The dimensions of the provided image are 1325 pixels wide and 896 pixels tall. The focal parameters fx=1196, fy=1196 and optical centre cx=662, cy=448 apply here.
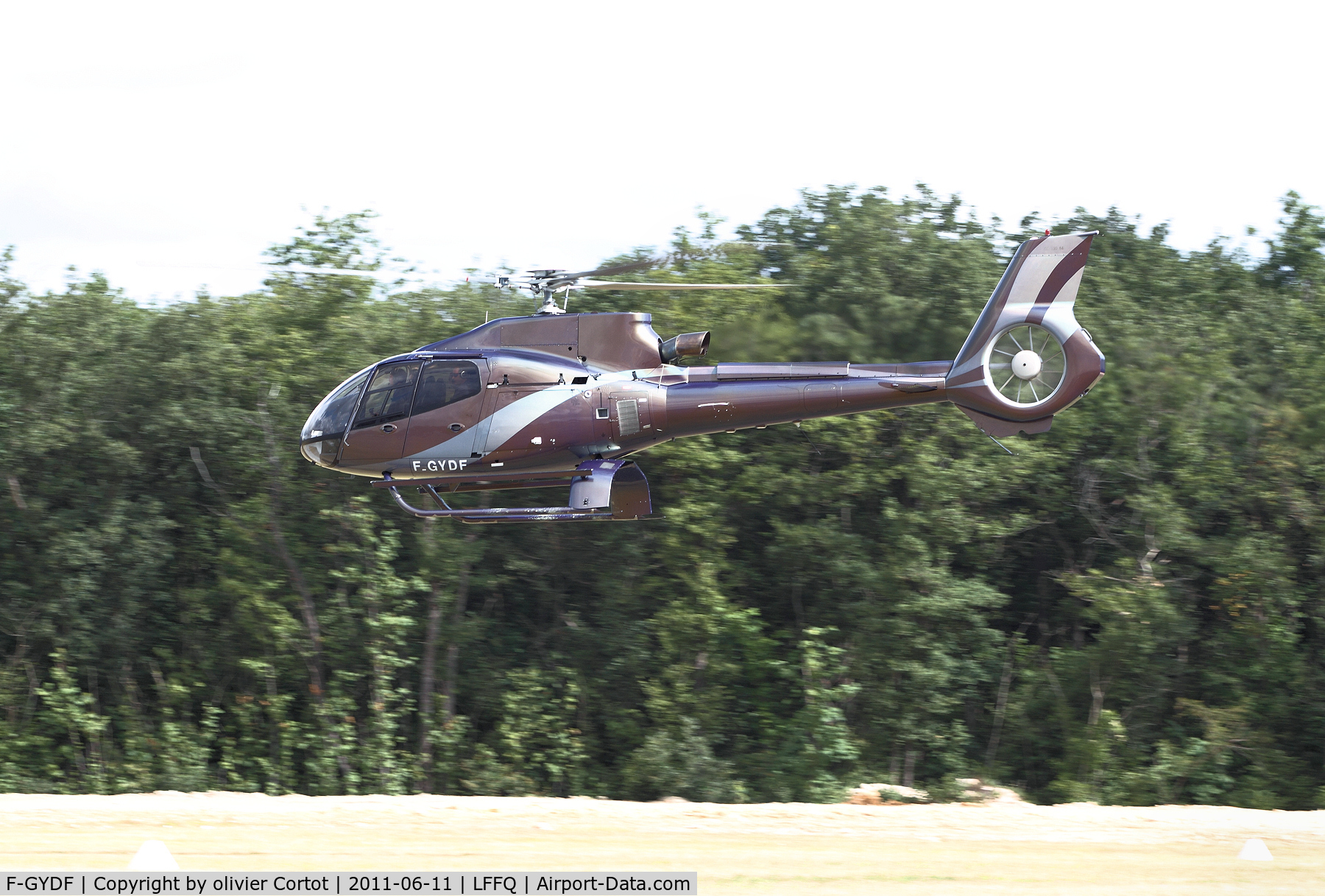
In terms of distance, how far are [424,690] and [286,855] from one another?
10527mm

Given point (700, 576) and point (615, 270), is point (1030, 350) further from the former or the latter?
point (700, 576)

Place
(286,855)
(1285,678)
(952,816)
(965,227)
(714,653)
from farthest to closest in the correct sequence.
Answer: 1. (965,227)
2. (714,653)
3. (1285,678)
4. (952,816)
5. (286,855)

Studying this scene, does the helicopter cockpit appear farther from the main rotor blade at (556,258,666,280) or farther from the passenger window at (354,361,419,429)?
the main rotor blade at (556,258,666,280)

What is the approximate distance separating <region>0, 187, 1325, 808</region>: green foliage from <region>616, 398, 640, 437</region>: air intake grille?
6803 millimetres

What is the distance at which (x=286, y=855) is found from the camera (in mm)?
10992

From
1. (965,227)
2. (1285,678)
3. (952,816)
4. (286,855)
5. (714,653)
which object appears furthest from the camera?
(965,227)

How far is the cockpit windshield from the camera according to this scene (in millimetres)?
13117

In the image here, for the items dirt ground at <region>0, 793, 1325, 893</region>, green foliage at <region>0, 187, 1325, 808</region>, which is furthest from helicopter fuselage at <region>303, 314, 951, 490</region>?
green foliage at <region>0, 187, 1325, 808</region>

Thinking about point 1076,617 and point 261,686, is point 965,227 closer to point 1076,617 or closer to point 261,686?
point 1076,617

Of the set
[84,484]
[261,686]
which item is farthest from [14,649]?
[261,686]

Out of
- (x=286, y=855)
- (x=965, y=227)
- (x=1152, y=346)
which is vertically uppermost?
(x=965, y=227)

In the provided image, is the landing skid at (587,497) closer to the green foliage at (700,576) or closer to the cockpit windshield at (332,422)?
the cockpit windshield at (332,422)
